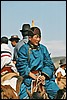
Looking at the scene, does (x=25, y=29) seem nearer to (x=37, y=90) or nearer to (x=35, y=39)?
(x=35, y=39)

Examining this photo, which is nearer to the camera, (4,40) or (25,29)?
(25,29)

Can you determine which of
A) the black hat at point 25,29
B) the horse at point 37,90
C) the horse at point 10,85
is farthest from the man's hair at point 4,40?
the horse at point 37,90

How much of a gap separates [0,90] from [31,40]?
807mm

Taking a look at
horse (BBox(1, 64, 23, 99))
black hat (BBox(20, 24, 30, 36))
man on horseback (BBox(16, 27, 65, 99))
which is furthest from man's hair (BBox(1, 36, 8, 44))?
horse (BBox(1, 64, 23, 99))

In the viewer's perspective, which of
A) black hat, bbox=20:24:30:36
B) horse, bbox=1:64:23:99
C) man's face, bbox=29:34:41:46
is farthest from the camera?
black hat, bbox=20:24:30:36

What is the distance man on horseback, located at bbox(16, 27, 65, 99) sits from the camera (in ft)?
17.6

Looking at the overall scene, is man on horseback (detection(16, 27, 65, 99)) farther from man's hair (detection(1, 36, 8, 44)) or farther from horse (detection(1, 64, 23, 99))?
man's hair (detection(1, 36, 8, 44))

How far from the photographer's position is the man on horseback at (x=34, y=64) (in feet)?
17.6

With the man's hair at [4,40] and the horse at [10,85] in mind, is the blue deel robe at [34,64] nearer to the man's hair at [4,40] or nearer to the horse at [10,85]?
the horse at [10,85]

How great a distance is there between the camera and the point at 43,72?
17.8 ft

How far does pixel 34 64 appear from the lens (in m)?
5.39

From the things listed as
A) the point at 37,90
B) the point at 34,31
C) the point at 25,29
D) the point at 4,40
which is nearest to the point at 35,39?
the point at 34,31

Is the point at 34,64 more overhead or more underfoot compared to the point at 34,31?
more underfoot

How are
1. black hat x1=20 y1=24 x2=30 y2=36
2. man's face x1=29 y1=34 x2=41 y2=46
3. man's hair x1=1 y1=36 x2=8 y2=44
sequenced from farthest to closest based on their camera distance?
man's hair x1=1 y1=36 x2=8 y2=44, black hat x1=20 y1=24 x2=30 y2=36, man's face x1=29 y1=34 x2=41 y2=46
